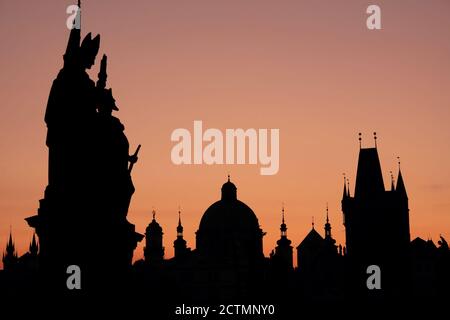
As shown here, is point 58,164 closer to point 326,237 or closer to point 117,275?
point 117,275

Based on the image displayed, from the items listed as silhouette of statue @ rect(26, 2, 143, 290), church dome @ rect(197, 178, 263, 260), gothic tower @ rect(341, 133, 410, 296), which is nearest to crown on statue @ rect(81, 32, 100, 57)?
silhouette of statue @ rect(26, 2, 143, 290)

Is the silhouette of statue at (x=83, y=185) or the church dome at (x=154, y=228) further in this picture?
the church dome at (x=154, y=228)

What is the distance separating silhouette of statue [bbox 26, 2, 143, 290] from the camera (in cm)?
2064

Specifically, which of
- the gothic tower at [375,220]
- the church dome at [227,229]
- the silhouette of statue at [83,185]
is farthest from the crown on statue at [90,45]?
the church dome at [227,229]

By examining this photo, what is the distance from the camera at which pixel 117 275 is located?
2125cm

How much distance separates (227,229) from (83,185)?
13381cm

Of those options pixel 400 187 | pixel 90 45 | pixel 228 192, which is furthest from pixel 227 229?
pixel 90 45

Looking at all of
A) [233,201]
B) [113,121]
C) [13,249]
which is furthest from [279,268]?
[13,249]

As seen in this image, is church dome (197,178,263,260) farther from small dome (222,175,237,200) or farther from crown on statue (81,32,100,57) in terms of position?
crown on statue (81,32,100,57)

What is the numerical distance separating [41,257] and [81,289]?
946 millimetres

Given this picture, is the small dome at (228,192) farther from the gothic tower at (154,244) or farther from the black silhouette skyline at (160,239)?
the gothic tower at (154,244)

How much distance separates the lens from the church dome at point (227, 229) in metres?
154

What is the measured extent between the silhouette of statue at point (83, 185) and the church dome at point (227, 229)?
429ft
